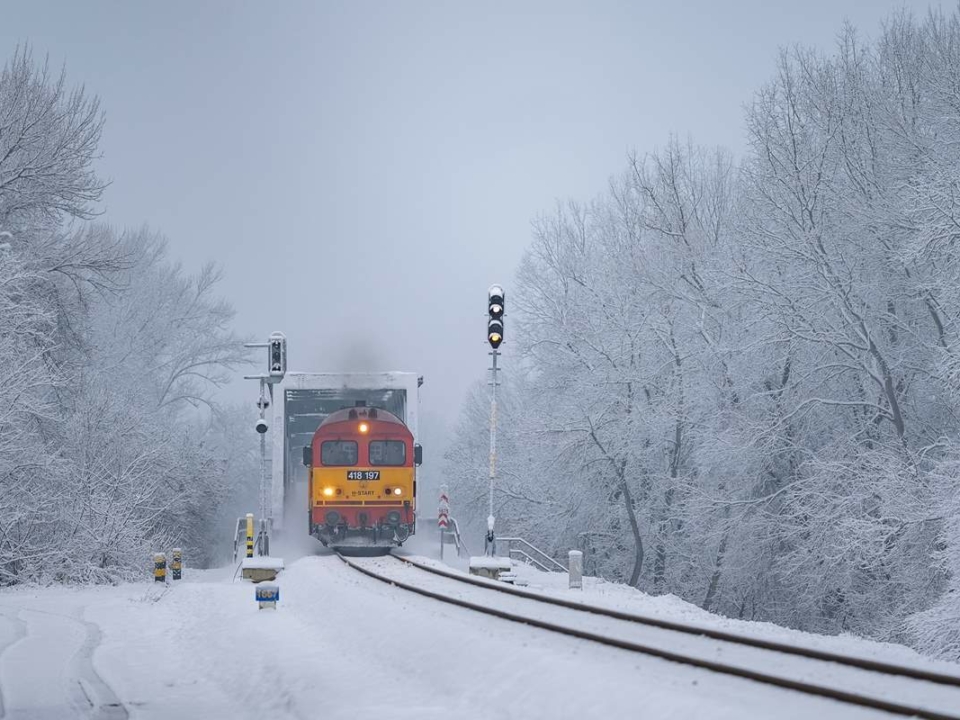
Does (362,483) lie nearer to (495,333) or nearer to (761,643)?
(495,333)

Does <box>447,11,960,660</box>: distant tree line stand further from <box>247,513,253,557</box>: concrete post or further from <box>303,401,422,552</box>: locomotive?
<box>247,513,253,557</box>: concrete post

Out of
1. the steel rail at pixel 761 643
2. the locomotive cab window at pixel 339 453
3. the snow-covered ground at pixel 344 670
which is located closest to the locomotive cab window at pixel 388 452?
the locomotive cab window at pixel 339 453

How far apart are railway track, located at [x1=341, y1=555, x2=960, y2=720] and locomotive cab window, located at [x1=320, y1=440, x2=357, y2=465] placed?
1167 centimetres

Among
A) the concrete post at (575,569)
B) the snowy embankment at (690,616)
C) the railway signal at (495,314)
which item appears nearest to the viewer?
the snowy embankment at (690,616)

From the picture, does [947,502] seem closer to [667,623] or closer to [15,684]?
[667,623]

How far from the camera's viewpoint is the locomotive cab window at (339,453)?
27812 millimetres

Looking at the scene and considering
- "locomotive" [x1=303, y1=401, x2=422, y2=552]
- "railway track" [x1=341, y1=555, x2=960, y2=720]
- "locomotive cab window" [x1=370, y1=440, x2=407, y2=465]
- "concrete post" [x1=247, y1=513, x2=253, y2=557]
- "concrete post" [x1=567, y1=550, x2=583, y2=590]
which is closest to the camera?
"railway track" [x1=341, y1=555, x2=960, y2=720]

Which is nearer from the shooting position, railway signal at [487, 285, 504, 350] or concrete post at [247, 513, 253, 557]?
railway signal at [487, 285, 504, 350]

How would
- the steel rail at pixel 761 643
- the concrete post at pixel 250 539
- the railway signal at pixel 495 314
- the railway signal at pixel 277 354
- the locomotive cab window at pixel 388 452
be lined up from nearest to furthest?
the steel rail at pixel 761 643 < the railway signal at pixel 495 314 < the concrete post at pixel 250 539 < the railway signal at pixel 277 354 < the locomotive cab window at pixel 388 452

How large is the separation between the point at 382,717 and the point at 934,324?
20678 millimetres

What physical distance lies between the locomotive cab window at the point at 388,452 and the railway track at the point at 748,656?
11718 millimetres

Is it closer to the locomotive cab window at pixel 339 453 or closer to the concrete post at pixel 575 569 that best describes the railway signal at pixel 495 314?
the concrete post at pixel 575 569

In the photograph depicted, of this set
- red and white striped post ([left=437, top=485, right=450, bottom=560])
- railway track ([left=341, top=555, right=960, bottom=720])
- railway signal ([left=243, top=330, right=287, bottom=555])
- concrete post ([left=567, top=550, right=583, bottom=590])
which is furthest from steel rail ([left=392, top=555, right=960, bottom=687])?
red and white striped post ([left=437, top=485, right=450, bottom=560])

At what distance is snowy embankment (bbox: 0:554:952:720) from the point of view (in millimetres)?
8203
